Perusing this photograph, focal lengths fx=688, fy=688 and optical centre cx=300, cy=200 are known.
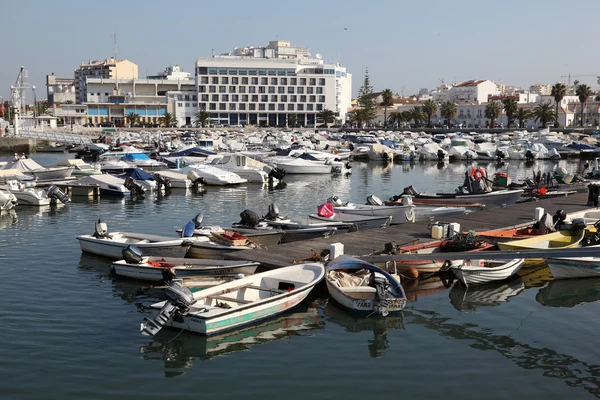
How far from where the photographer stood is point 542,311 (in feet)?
61.4

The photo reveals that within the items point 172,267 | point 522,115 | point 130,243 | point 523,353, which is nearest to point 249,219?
point 130,243

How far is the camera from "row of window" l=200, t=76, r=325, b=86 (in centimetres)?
16550

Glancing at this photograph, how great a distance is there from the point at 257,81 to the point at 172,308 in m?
155

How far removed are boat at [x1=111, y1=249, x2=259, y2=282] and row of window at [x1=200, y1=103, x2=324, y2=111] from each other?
14612 centimetres

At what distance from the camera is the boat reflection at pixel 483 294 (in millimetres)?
19250

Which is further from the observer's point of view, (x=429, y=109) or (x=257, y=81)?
(x=257, y=81)

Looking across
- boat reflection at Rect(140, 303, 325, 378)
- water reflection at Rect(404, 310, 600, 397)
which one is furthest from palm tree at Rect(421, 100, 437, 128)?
boat reflection at Rect(140, 303, 325, 378)

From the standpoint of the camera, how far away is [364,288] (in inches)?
713

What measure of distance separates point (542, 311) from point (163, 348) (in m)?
10.2

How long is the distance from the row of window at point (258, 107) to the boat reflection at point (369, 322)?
150 metres

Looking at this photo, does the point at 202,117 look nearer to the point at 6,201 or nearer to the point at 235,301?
the point at 6,201

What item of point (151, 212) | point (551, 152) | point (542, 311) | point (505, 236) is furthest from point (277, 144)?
point (542, 311)

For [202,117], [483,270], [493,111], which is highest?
[493,111]

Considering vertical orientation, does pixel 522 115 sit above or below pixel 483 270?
above
